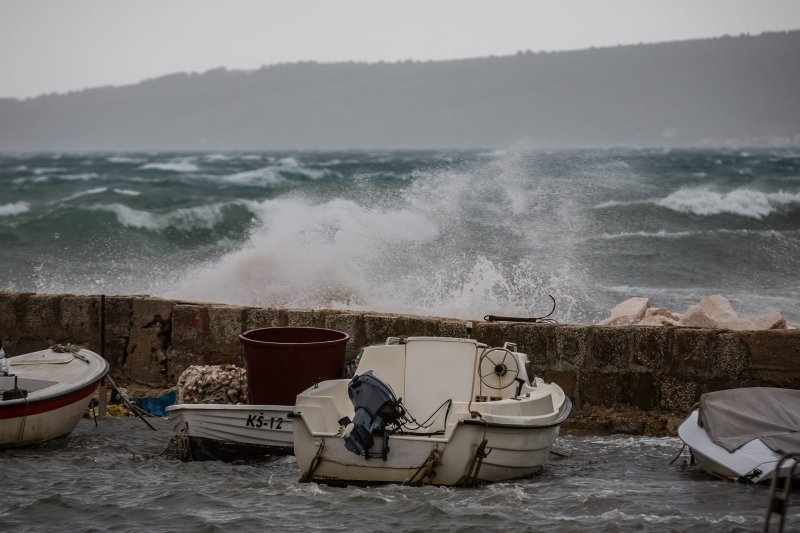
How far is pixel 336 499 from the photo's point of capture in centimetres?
697

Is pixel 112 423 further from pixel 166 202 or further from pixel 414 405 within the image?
pixel 166 202

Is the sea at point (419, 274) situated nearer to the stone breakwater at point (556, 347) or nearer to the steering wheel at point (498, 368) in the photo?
the stone breakwater at point (556, 347)

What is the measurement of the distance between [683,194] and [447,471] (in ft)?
77.8

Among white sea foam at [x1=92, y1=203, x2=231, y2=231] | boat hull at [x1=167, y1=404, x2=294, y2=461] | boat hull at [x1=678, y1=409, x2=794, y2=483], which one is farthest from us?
white sea foam at [x1=92, y1=203, x2=231, y2=231]

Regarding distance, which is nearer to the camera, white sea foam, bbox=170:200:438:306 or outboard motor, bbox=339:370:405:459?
outboard motor, bbox=339:370:405:459

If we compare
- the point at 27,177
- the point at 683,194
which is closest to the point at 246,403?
the point at 683,194

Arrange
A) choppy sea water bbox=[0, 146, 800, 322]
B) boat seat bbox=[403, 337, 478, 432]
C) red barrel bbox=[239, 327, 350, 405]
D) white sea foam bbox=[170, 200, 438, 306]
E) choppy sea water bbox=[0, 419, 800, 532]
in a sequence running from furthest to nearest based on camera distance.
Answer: choppy sea water bbox=[0, 146, 800, 322] < white sea foam bbox=[170, 200, 438, 306] < red barrel bbox=[239, 327, 350, 405] < boat seat bbox=[403, 337, 478, 432] < choppy sea water bbox=[0, 419, 800, 532]

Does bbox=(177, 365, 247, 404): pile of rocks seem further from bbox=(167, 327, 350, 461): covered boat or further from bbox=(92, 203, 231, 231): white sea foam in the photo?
bbox=(92, 203, 231, 231): white sea foam

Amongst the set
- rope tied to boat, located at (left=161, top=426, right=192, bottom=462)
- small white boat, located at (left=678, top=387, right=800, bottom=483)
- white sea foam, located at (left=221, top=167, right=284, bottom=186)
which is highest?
white sea foam, located at (left=221, top=167, right=284, bottom=186)

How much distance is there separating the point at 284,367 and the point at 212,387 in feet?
3.54

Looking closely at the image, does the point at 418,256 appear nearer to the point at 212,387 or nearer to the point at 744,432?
the point at 212,387

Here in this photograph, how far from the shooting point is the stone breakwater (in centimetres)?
924

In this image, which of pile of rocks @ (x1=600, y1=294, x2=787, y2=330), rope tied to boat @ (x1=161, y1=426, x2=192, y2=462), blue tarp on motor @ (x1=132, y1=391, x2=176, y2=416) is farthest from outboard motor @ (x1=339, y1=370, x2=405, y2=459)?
pile of rocks @ (x1=600, y1=294, x2=787, y2=330)

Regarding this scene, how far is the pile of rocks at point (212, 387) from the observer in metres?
9.23
